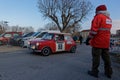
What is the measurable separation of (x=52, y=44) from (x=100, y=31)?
713 centimetres

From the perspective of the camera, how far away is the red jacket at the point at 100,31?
6.17m

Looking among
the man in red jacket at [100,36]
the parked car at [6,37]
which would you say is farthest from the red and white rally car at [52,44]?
the parked car at [6,37]

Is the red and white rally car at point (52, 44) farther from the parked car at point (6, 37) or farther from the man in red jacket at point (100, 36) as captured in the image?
the parked car at point (6, 37)

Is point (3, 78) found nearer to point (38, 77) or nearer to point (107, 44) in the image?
point (38, 77)

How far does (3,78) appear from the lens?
6176mm

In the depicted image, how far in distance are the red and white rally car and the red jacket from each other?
6620mm

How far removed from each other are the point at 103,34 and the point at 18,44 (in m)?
17.5

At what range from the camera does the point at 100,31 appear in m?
6.29

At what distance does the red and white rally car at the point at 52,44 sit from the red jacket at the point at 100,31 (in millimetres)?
6620

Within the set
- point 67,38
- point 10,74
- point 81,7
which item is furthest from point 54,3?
point 10,74

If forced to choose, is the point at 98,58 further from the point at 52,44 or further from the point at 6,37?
the point at 6,37

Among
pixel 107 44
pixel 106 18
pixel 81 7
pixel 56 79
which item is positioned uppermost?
pixel 81 7

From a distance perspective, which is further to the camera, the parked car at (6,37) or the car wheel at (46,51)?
the parked car at (6,37)

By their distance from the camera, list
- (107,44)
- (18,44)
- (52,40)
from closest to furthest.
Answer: (107,44) < (52,40) < (18,44)
